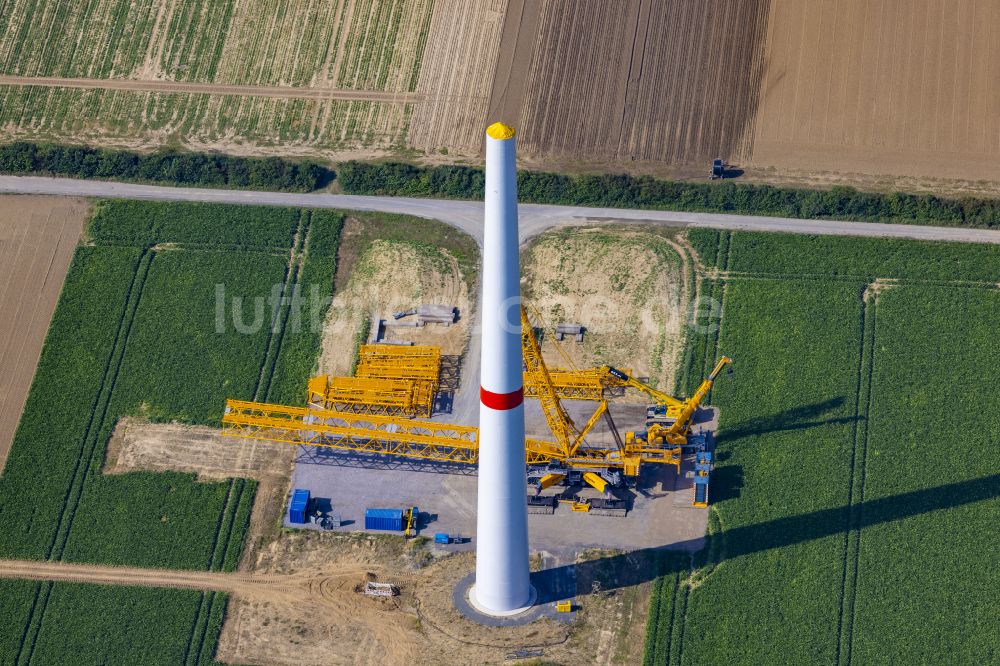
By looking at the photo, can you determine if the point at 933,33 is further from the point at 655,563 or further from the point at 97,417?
the point at 97,417

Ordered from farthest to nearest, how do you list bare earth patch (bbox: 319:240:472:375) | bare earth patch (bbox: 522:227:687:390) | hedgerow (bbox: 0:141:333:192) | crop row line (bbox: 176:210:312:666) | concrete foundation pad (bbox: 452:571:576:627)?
hedgerow (bbox: 0:141:333:192), bare earth patch (bbox: 319:240:472:375), bare earth patch (bbox: 522:227:687:390), crop row line (bbox: 176:210:312:666), concrete foundation pad (bbox: 452:571:576:627)

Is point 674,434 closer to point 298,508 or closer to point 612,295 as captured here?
point 612,295

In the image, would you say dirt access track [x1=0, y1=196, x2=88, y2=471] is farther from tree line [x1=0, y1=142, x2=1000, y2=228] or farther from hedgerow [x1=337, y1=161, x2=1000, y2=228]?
hedgerow [x1=337, y1=161, x2=1000, y2=228]

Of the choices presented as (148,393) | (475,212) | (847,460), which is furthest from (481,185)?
(847,460)

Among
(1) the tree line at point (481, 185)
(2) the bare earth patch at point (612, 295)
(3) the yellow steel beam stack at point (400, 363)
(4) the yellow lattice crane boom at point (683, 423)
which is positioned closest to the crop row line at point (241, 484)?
(1) the tree line at point (481, 185)

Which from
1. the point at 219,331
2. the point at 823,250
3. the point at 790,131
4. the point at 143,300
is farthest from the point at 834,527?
Result: the point at 143,300

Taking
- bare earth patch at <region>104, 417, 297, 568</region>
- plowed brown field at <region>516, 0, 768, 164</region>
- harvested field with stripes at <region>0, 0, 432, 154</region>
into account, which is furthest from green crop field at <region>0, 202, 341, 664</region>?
plowed brown field at <region>516, 0, 768, 164</region>
